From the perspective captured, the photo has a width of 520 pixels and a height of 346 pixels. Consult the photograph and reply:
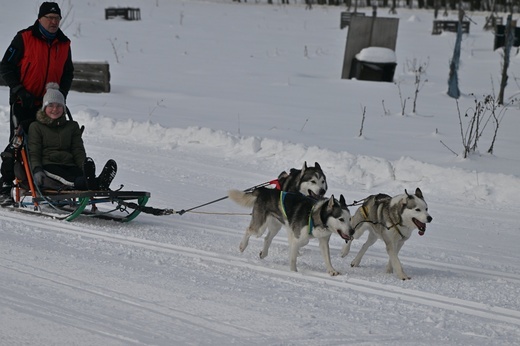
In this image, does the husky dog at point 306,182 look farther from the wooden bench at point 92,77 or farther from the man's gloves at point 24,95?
the wooden bench at point 92,77

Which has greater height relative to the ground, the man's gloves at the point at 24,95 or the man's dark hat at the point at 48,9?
the man's dark hat at the point at 48,9

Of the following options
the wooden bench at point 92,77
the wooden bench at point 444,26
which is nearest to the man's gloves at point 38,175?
the wooden bench at point 92,77

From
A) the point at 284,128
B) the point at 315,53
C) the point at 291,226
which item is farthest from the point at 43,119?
the point at 315,53

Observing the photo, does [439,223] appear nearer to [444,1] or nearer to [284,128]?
[284,128]

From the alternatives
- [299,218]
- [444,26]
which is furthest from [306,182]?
[444,26]

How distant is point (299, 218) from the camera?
5809 millimetres

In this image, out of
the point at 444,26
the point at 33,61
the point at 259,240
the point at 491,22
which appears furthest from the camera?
the point at 491,22

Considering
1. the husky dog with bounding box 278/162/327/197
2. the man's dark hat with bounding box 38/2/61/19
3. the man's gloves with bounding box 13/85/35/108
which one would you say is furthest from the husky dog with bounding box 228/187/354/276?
the man's dark hat with bounding box 38/2/61/19

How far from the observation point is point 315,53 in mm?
24469

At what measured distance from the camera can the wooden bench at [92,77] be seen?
1571 centimetres

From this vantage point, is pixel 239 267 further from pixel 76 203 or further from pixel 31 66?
pixel 31 66

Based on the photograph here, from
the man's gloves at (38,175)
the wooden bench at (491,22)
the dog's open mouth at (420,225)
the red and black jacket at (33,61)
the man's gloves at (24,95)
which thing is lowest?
the man's gloves at (38,175)

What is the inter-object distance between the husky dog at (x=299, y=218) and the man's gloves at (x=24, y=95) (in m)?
2.23

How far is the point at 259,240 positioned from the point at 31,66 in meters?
2.57
